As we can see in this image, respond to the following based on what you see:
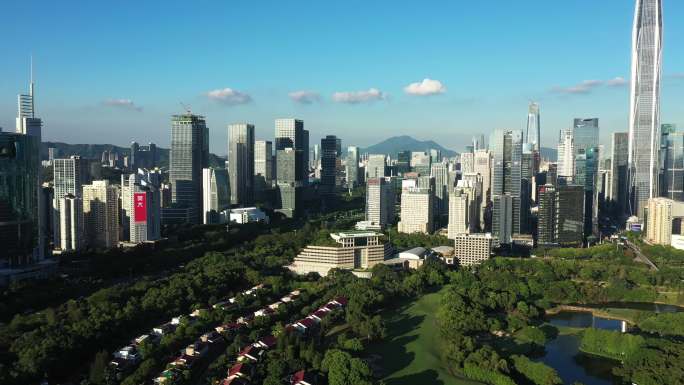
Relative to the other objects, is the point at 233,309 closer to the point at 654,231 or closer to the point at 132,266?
the point at 132,266

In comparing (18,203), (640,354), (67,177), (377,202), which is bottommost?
(640,354)

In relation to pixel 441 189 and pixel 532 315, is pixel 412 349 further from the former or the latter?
pixel 441 189

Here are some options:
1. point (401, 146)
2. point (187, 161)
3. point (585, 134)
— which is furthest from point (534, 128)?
point (401, 146)

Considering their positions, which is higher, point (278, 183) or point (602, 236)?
point (278, 183)

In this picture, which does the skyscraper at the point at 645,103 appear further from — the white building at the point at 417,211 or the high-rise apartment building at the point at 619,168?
the white building at the point at 417,211

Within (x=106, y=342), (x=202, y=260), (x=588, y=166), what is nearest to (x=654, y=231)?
(x=588, y=166)

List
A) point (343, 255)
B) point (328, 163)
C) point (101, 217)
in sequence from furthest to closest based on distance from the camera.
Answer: point (328, 163), point (101, 217), point (343, 255)

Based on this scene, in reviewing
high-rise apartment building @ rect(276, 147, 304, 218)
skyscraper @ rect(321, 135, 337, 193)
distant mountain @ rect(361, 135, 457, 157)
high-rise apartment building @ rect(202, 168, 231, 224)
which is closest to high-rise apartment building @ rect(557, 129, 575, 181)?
skyscraper @ rect(321, 135, 337, 193)
